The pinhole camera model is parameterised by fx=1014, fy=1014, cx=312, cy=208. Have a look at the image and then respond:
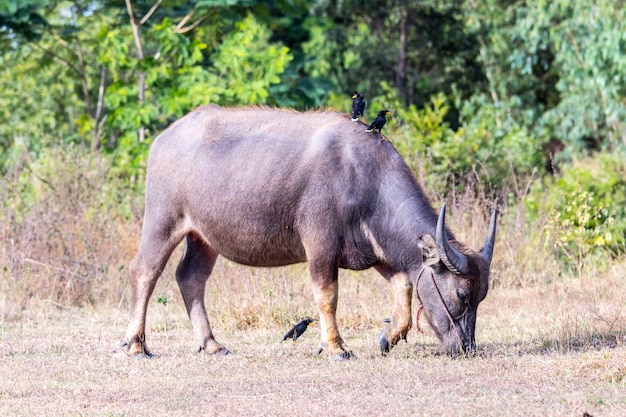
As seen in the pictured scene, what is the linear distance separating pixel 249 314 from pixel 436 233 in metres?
3.03

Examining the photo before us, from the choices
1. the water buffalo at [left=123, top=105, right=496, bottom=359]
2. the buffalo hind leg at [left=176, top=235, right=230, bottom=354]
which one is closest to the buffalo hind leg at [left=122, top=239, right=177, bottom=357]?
the water buffalo at [left=123, top=105, right=496, bottom=359]

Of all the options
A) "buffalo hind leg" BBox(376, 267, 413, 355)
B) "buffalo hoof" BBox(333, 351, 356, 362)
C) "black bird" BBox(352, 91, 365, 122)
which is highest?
"black bird" BBox(352, 91, 365, 122)

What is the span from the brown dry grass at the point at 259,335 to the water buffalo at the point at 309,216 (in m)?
0.45

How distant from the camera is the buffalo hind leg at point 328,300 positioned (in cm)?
829

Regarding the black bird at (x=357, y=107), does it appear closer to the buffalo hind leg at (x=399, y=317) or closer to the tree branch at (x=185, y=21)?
the buffalo hind leg at (x=399, y=317)

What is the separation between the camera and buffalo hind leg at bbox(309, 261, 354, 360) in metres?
8.29

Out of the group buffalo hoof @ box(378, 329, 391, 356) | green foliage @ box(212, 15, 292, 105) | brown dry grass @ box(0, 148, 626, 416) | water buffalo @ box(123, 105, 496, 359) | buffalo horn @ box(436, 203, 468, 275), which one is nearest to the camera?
brown dry grass @ box(0, 148, 626, 416)

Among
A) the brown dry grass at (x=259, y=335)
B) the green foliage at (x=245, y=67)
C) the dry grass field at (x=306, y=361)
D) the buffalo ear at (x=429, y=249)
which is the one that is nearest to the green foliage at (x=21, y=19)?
the brown dry grass at (x=259, y=335)

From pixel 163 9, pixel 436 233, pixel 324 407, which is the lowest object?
pixel 324 407

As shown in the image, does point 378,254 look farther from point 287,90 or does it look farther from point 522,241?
point 287,90

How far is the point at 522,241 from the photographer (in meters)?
13.0

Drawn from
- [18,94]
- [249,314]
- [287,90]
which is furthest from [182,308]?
[18,94]

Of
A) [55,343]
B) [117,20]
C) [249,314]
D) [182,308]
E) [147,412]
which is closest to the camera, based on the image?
[147,412]

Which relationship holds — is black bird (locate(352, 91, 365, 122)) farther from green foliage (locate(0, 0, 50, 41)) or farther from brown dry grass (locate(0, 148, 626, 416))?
green foliage (locate(0, 0, 50, 41))
